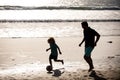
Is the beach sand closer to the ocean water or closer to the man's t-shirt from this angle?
the man's t-shirt

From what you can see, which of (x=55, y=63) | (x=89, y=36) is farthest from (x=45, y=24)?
(x=89, y=36)

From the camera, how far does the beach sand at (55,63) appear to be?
37.0ft

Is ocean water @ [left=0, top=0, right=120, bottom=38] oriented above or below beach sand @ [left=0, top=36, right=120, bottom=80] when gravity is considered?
above

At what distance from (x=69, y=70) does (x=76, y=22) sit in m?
17.9

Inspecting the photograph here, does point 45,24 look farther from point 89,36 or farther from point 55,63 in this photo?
point 89,36

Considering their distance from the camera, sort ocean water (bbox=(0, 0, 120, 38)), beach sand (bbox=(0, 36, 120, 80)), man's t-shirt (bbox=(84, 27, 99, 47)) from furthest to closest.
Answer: ocean water (bbox=(0, 0, 120, 38))
man's t-shirt (bbox=(84, 27, 99, 47))
beach sand (bbox=(0, 36, 120, 80))

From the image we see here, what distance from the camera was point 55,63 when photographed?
531 inches

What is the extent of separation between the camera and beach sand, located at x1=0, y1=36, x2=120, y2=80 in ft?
37.0

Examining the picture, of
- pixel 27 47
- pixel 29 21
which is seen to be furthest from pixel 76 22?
pixel 27 47

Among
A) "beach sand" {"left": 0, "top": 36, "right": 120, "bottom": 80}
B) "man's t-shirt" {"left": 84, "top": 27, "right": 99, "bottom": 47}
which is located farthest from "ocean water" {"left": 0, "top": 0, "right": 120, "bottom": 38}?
"man's t-shirt" {"left": 84, "top": 27, "right": 99, "bottom": 47}

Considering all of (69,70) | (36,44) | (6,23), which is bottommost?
(69,70)

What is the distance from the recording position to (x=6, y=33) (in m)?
22.1

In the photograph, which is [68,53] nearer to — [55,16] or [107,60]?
[107,60]

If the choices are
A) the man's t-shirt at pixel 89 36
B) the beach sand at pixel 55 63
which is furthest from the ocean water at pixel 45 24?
the man's t-shirt at pixel 89 36
